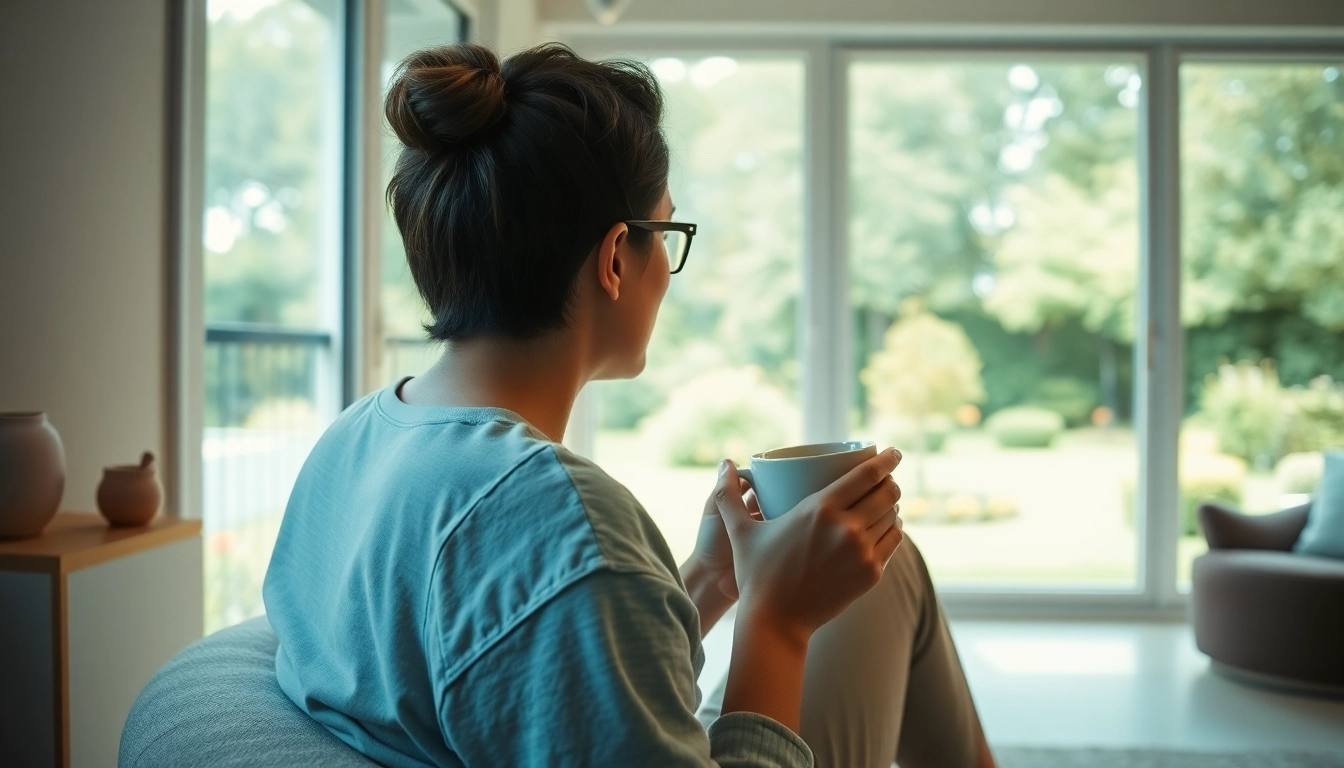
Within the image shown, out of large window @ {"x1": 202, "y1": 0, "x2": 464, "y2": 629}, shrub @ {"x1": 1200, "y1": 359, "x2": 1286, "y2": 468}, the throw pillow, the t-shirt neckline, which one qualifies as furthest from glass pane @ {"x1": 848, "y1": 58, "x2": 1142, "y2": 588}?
the t-shirt neckline

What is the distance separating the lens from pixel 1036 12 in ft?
13.5

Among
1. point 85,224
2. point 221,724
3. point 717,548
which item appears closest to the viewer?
point 221,724

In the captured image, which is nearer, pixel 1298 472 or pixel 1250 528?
pixel 1250 528

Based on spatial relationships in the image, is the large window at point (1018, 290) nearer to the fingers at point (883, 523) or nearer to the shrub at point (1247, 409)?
the shrub at point (1247, 409)

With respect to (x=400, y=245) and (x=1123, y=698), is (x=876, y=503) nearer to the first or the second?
(x=1123, y=698)

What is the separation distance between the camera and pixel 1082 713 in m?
2.97

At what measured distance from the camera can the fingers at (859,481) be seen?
37.2 inches

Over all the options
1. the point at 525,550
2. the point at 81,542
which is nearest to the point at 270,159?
the point at 81,542

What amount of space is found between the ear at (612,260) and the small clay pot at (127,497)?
92cm

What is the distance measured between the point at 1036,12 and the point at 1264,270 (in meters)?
1.42

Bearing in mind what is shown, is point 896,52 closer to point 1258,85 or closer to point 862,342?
point 862,342

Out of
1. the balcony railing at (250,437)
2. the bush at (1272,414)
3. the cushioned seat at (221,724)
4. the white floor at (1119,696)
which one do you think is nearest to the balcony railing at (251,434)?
the balcony railing at (250,437)

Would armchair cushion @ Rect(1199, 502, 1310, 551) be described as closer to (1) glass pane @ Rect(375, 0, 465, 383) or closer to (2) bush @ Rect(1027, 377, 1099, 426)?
(2) bush @ Rect(1027, 377, 1099, 426)

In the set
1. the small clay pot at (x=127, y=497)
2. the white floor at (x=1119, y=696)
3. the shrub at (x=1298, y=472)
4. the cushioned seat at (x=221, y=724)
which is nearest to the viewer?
the cushioned seat at (x=221, y=724)
